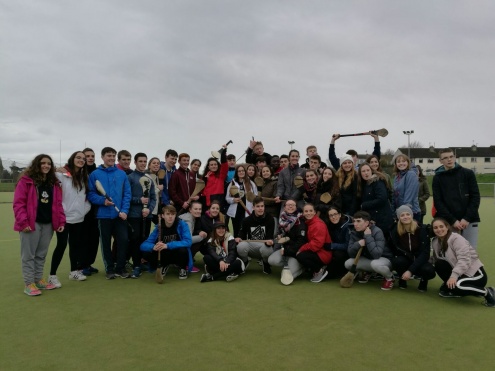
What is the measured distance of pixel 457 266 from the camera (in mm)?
4449

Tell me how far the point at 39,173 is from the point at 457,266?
5.15m

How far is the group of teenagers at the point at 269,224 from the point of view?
4.86 meters

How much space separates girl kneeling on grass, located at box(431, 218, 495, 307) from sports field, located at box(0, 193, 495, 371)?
0.55 ft

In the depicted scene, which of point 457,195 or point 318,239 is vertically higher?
point 457,195

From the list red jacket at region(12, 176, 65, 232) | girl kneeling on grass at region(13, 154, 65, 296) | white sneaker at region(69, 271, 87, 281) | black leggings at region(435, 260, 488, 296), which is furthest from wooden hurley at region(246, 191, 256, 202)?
black leggings at region(435, 260, 488, 296)

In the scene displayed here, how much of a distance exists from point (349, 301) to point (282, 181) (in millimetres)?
2699

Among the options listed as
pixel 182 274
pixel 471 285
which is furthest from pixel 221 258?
pixel 471 285

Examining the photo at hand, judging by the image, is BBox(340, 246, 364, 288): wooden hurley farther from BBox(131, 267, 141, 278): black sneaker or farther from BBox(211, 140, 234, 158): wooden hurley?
BBox(211, 140, 234, 158): wooden hurley

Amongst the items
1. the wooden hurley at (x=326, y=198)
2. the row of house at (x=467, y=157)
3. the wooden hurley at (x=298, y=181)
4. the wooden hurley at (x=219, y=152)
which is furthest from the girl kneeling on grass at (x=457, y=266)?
the row of house at (x=467, y=157)

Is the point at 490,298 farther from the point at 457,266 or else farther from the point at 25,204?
the point at 25,204

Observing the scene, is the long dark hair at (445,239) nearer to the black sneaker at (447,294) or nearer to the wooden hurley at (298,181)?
the black sneaker at (447,294)

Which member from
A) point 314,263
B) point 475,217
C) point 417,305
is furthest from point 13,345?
point 475,217

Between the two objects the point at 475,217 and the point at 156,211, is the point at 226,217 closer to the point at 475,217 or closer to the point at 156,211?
the point at 156,211

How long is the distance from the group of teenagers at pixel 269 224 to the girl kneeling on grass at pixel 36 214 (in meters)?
0.01
